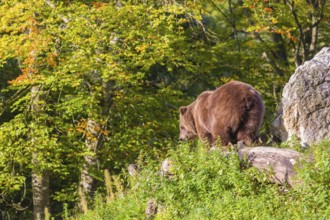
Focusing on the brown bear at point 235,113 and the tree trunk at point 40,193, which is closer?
the brown bear at point 235,113

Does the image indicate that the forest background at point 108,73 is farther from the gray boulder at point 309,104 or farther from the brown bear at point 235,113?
the gray boulder at point 309,104

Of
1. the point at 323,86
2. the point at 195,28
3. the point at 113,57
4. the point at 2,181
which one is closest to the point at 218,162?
the point at 323,86

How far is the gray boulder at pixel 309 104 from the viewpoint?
1285 centimetres

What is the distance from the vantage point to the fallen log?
10723 millimetres

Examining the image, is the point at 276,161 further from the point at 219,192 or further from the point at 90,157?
the point at 90,157

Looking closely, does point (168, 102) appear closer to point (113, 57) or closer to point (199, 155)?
point (113, 57)

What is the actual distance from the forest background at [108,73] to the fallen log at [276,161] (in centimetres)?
474

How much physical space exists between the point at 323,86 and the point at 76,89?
29.2 feet

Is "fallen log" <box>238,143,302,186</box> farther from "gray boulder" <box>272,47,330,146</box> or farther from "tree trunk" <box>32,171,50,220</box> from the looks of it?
"tree trunk" <box>32,171,50,220</box>

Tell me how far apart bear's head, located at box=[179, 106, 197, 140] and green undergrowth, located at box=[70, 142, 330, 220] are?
3296mm

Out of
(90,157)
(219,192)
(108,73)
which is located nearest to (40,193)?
(90,157)

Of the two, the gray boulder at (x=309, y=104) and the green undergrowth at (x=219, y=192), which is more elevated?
the gray boulder at (x=309, y=104)

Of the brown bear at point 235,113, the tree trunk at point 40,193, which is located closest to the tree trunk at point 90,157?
the tree trunk at point 40,193

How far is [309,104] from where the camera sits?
13.0 m
